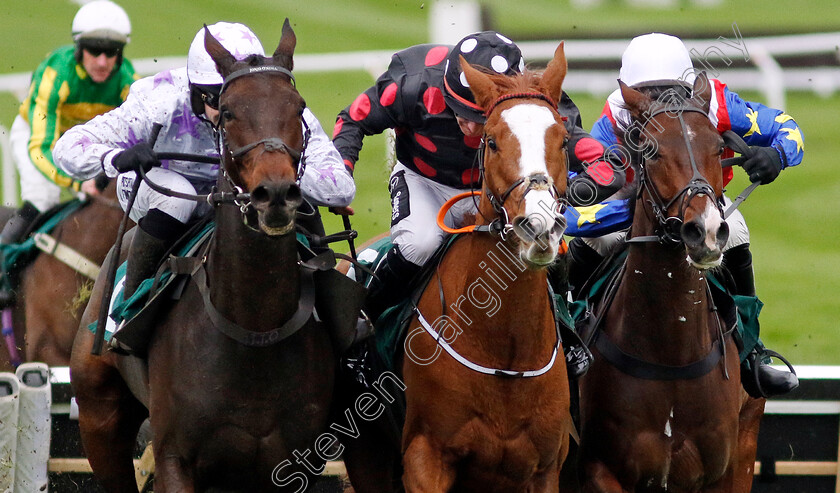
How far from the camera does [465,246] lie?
4367 millimetres

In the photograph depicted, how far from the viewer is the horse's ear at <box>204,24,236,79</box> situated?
3988mm

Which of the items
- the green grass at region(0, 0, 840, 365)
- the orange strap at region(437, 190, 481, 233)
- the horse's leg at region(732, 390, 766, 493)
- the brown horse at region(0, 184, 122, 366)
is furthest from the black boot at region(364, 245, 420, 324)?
the green grass at region(0, 0, 840, 365)

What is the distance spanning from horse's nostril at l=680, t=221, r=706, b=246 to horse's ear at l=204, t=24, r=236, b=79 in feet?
5.23

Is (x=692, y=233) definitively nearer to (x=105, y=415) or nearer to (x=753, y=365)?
(x=753, y=365)

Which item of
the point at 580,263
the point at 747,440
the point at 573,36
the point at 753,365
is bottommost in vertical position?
the point at 747,440

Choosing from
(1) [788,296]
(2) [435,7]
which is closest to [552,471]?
(1) [788,296]

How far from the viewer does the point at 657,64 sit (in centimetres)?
485

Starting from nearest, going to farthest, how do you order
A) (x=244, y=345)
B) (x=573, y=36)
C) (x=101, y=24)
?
1. (x=244, y=345)
2. (x=101, y=24)
3. (x=573, y=36)

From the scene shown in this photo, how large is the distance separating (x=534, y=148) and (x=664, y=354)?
118cm

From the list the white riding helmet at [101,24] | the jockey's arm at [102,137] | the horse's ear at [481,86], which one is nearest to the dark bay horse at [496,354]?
the horse's ear at [481,86]

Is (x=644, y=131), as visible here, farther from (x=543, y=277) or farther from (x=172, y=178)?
(x=172, y=178)

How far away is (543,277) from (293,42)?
1.14 metres

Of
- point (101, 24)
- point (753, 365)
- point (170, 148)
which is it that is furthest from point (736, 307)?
point (101, 24)

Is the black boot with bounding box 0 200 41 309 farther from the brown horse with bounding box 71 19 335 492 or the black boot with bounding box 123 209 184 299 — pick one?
the brown horse with bounding box 71 19 335 492
